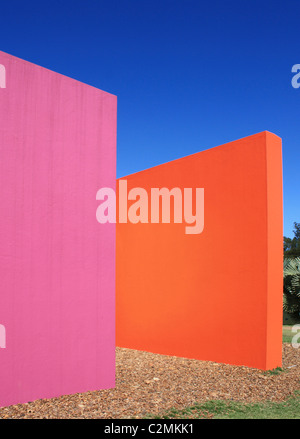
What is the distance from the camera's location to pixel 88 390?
5488mm

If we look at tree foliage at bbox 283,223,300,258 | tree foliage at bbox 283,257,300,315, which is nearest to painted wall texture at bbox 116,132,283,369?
tree foliage at bbox 283,257,300,315

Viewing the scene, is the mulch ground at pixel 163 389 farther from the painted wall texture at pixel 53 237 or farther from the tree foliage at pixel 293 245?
the tree foliage at pixel 293 245

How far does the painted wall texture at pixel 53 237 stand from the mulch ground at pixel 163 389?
1.13 feet

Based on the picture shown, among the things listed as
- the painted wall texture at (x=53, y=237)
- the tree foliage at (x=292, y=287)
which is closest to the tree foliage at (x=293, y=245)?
the tree foliage at (x=292, y=287)

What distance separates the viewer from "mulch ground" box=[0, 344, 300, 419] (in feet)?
15.4

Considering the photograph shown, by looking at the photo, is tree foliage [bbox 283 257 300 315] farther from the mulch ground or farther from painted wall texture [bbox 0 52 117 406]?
painted wall texture [bbox 0 52 117 406]

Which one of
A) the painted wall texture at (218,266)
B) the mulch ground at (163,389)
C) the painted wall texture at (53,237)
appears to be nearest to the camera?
the mulch ground at (163,389)

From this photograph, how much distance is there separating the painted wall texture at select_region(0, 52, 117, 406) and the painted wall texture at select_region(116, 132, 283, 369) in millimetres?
2879

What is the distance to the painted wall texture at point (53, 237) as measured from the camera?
16.1 ft

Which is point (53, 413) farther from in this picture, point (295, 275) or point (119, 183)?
point (295, 275)

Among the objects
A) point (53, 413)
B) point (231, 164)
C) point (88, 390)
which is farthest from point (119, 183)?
point (53, 413)

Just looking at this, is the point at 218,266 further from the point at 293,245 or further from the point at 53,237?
the point at 293,245

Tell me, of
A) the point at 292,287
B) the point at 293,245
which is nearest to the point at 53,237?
the point at 292,287

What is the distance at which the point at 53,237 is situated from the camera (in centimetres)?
529
